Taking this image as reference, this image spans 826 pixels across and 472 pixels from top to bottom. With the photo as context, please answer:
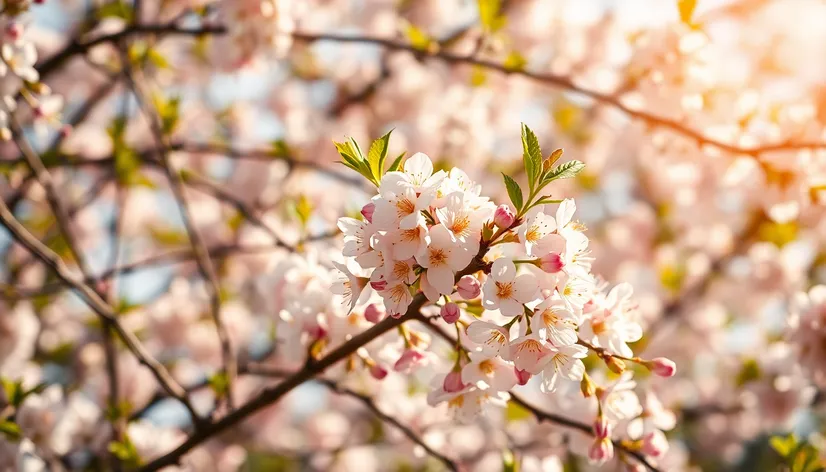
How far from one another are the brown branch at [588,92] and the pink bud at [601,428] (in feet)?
3.46

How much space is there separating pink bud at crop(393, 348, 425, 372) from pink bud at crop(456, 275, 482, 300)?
0.27 meters

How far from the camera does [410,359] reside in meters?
1.37

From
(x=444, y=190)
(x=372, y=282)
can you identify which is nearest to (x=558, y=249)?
(x=444, y=190)

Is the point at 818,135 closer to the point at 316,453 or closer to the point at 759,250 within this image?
the point at 759,250

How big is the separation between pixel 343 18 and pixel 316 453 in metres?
3.20

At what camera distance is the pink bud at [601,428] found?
1366 mm

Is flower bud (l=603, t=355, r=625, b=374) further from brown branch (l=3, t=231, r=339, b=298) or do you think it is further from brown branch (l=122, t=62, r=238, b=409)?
brown branch (l=122, t=62, r=238, b=409)

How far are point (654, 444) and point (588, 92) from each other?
1.19m

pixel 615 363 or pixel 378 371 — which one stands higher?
pixel 378 371

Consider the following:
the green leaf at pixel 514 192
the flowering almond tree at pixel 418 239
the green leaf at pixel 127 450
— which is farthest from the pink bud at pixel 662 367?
the green leaf at pixel 127 450

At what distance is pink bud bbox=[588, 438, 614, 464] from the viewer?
1359 millimetres

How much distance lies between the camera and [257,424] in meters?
4.34

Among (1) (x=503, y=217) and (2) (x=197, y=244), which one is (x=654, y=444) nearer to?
(1) (x=503, y=217)

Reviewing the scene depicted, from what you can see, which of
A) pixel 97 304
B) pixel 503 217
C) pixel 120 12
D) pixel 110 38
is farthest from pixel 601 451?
pixel 120 12
